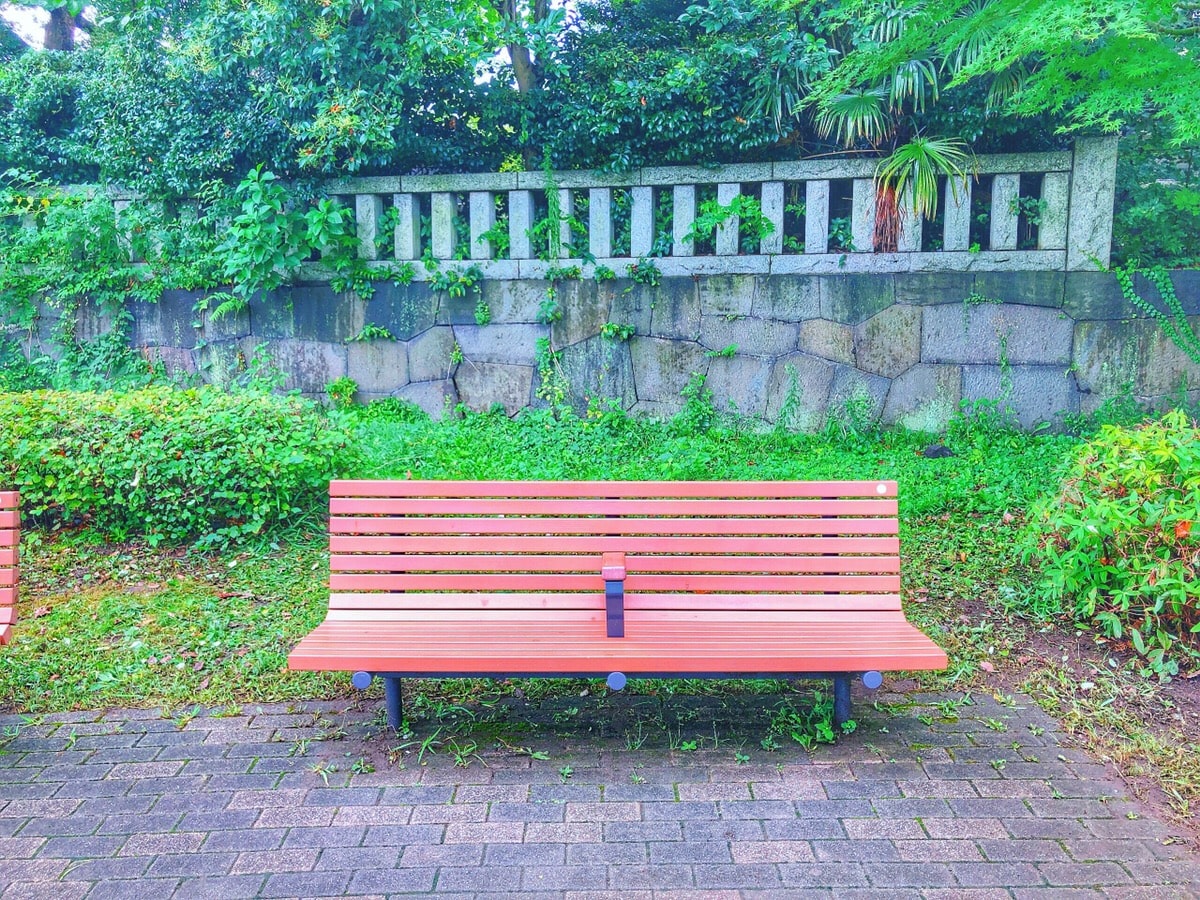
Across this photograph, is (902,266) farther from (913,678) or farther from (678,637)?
(678,637)

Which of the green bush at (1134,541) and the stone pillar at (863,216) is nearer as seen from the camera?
the green bush at (1134,541)

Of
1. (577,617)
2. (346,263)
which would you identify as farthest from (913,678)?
(346,263)

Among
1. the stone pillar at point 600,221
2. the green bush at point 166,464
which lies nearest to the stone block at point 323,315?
the stone pillar at point 600,221

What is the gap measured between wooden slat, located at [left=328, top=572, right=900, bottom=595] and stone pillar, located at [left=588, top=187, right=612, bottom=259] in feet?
13.3

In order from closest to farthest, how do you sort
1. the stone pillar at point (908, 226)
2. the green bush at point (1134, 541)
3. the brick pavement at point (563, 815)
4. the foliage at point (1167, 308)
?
the brick pavement at point (563, 815), the green bush at point (1134, 541), the foliage at point (1167, 308), the stone pillar at point (908, 226)

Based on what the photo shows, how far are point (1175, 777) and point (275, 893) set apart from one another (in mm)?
2636

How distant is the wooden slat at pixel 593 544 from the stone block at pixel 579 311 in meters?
3.80

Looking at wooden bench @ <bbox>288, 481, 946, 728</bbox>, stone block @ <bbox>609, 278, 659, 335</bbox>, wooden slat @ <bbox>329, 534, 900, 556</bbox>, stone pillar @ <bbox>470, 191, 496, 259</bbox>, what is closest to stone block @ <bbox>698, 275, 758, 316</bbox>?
stone block @ <bbox>609, 278, 659, 335</bbox>

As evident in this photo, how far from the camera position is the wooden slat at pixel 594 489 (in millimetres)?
3234

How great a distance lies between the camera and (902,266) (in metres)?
6.43

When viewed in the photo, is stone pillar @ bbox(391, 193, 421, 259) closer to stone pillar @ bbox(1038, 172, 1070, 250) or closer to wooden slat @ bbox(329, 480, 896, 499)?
wooden slat @ bbox(329, 480, 896, 499)

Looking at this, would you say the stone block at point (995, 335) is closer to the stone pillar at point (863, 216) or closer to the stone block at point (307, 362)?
the stone pillar at point (863, 216)

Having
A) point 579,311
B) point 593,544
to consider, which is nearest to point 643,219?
point 579,311

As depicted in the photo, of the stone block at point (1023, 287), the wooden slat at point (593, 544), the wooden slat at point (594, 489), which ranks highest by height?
the stone block at point (1023, 287)
